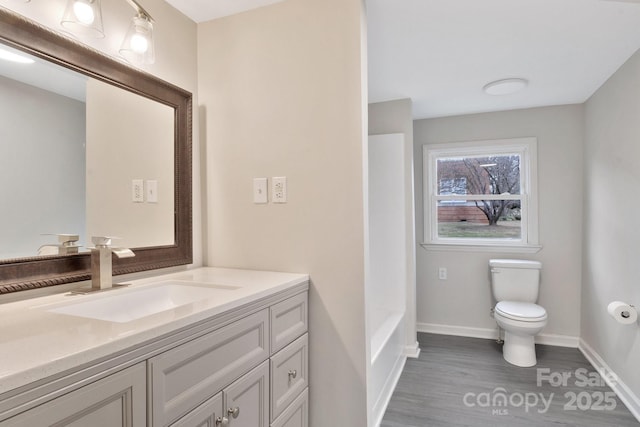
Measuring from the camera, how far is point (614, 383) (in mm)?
2309

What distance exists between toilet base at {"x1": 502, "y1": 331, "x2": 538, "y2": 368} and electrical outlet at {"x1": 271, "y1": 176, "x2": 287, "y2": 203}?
2.28 m

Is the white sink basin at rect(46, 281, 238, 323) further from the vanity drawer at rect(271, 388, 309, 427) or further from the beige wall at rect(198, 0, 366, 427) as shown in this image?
the vanity drawer at rect(271, 388, 309, 427)

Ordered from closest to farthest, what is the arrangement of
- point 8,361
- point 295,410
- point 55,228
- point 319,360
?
point 8,361
point 55,228
point 295,410
point 319,360

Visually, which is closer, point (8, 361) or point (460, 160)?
point (8, 361)

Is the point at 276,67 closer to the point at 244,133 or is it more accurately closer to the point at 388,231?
the point at 244,133

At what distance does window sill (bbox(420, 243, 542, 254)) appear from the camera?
316 cm

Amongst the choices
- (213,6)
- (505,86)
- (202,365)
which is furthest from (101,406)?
(505,86)

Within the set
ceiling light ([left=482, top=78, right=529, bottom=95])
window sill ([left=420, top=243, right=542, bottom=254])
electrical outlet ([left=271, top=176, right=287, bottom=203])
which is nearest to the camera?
electrical outlet ([left=271, top=176, right=287, bottom=203])

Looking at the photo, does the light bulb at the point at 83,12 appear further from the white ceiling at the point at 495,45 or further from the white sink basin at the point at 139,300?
the white ceiling at the point at 495,45

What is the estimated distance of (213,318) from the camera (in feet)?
3.31

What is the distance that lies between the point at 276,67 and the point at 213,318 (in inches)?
48.6

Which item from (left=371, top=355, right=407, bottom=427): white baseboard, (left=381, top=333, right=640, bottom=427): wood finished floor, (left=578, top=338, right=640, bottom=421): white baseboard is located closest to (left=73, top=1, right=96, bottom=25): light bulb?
(left=371, top=355, right=407, bottom=427): white baseboard

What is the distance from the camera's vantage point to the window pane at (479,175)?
331cm

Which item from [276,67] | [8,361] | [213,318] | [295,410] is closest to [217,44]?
[276,67]
